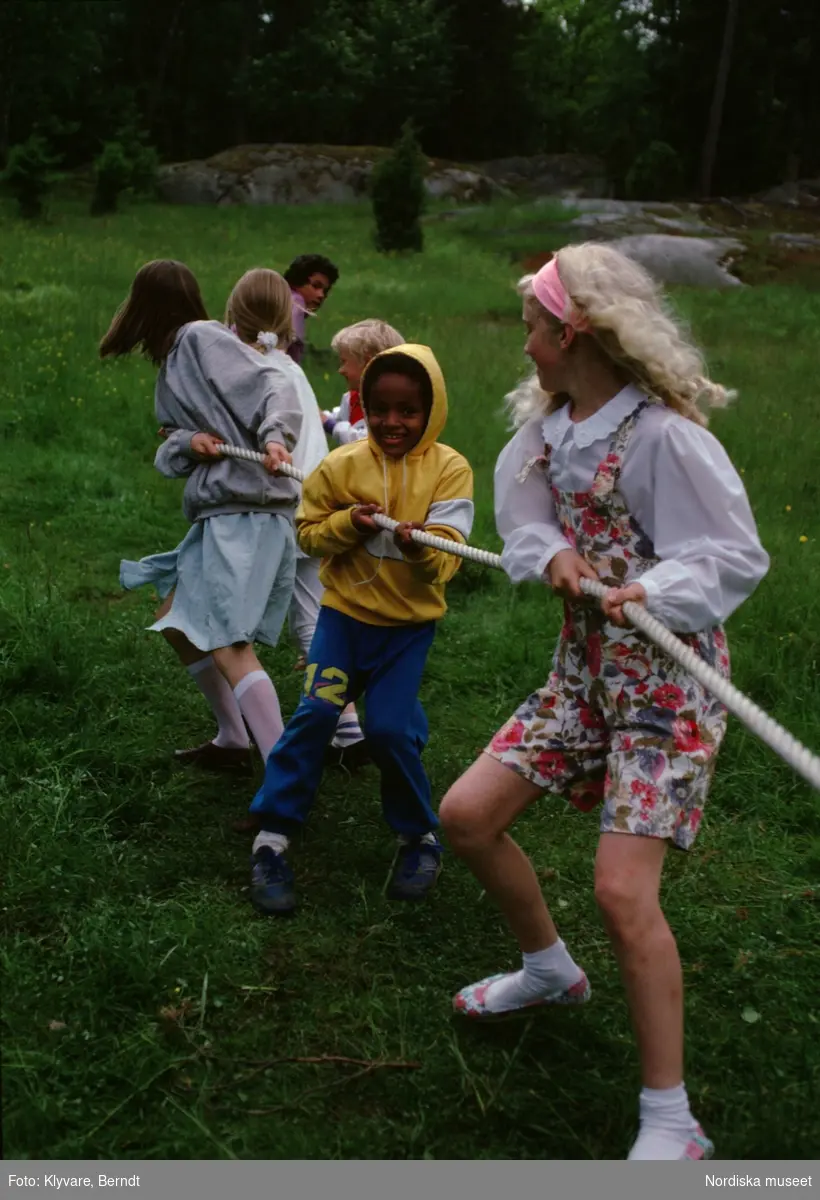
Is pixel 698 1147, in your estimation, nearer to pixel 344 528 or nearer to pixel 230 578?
pixel 344 528

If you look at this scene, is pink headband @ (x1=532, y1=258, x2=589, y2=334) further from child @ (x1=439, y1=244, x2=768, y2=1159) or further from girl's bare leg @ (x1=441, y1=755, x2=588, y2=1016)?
girl's bare leg @ (x1=441, y1=755, x2=588, y2=1016)

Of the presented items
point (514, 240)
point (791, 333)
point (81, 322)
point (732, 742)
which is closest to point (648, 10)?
point (514, 240)

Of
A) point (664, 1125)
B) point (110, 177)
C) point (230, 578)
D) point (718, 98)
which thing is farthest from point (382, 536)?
point (718, 98)

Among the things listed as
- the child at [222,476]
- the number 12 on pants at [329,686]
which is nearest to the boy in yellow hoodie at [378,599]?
the number 12 on pants at [329,686]

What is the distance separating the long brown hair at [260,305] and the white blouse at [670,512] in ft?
5.70

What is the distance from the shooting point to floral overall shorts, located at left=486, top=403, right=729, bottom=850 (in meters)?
2.57

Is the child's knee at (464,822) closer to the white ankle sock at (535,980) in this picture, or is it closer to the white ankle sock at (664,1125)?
the white ankle sock at (535,980)

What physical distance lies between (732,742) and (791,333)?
1120 cm

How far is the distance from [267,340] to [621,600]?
2.24 m

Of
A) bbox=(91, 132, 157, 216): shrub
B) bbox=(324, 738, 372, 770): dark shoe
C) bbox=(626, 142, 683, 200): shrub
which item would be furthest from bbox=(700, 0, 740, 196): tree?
bbox=(324, 738, 372, 770): dark shoe

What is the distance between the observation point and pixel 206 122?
3825 cm

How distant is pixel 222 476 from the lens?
407 centimetres

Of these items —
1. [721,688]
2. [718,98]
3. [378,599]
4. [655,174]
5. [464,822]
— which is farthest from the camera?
[718,98]

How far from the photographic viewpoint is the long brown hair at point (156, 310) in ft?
13.5
